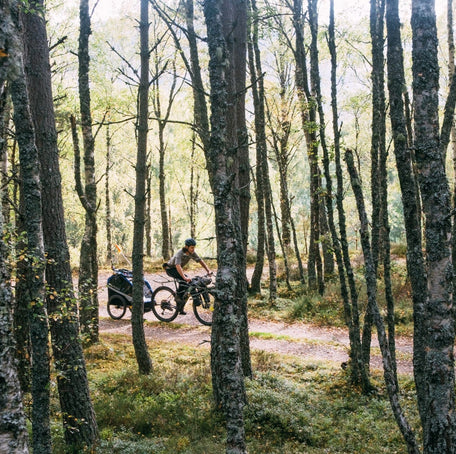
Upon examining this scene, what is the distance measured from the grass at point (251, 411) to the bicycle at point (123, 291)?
12.0 feet

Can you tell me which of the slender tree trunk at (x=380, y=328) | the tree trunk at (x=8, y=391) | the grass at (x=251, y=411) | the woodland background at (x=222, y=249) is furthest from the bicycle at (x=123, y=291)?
the tree trunk at (x=8, y=391)

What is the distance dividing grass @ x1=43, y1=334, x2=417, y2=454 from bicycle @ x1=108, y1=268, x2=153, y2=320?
366cm

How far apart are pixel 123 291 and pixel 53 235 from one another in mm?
7717

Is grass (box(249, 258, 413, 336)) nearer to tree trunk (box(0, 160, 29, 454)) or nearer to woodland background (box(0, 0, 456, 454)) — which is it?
woodland background (box(0, 0, 456, 454))

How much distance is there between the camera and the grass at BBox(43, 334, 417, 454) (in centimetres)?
612

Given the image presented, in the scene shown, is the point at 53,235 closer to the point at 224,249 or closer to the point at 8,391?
the point at 224,249

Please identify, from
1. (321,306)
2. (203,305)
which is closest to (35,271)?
(203,305)

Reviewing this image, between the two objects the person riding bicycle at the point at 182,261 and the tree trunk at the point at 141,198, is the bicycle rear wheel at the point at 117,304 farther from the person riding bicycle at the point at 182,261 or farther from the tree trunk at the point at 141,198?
the tree trunk at the point at 141,198

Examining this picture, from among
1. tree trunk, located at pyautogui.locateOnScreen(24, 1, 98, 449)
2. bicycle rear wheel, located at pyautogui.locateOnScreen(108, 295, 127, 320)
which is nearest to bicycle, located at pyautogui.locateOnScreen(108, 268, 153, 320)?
bicycle rear wheel, located at pyautogui.locateOnScreen(108, 295, 127, 320)

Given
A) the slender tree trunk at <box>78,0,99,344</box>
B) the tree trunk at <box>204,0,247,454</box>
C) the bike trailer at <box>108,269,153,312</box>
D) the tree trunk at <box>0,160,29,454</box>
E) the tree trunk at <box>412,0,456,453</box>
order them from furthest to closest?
the bike trailer at <box>108,269,153,312</box> < the slender tree trunk at <box>78,0,99,344</box> < the tree trunk at <box>204,0,247,454</box> < the tree trunk at <box>412,0,456,453</box> < the tree trunk at <box>0,160,29,454</box>

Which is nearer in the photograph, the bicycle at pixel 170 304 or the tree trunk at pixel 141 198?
the tree trunk at pixel 141 198

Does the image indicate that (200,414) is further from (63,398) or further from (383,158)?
(383,158)

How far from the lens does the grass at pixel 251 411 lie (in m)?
6.12

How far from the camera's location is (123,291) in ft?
44.0
